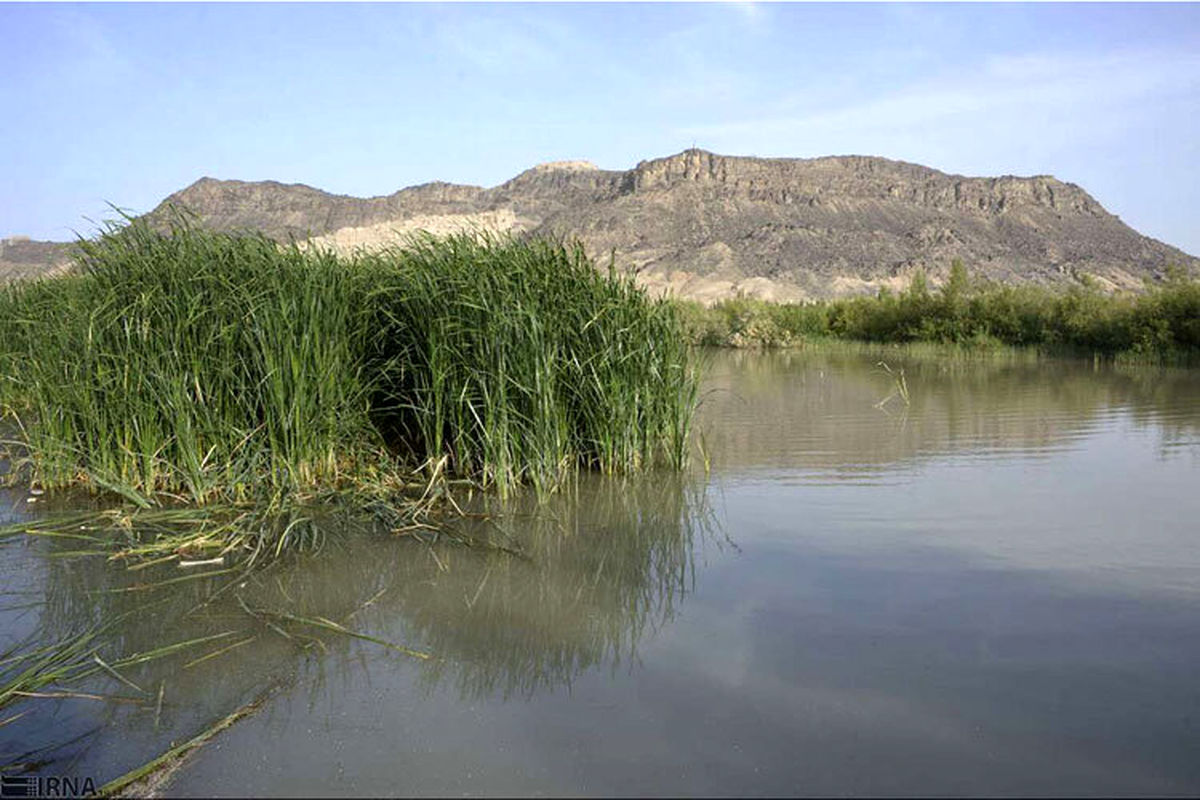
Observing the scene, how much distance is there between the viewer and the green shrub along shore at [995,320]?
1923 centimetres

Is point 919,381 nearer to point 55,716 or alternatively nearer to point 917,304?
point 917,304

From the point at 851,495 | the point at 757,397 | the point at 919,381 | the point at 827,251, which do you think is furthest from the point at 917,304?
the point at 827,251

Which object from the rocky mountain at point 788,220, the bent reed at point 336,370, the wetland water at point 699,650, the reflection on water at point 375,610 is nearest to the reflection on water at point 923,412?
the wetland water at point 699,650

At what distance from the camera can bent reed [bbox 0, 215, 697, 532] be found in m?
5.79

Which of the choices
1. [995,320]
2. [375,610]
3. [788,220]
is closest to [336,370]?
[375,610]

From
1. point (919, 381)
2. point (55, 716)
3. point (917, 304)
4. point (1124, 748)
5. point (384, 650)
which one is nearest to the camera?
point (1124, 748)

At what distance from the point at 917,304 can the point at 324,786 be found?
2737 centimetres

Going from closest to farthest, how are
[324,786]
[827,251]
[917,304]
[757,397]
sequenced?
[324,786]
[757,397]
[917,304]
[827,251]

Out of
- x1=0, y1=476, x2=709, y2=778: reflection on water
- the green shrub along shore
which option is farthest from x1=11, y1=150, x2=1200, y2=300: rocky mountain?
x1=0, y1=476, x2=709, y2=778: reflection on water

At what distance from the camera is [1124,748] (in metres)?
2.87

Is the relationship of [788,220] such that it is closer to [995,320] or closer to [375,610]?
[995,320]

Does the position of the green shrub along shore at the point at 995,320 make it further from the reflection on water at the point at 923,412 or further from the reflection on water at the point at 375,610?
the reflection on water at the point at 375,610

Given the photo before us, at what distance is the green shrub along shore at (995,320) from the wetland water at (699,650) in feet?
27.1

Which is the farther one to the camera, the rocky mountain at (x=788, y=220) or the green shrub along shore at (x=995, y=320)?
the rocky mountain at (x=788, y=220)
